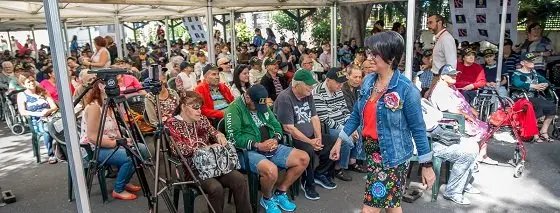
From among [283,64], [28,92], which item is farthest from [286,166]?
[28,92]

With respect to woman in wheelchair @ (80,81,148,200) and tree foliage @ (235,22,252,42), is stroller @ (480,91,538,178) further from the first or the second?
tree foliage @ (235,22,252,42)

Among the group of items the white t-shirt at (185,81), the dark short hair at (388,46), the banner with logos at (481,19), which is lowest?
the white t-shirt at (185,81)

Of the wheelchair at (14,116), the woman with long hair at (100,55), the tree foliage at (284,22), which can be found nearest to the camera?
the woman with long hair at (100,55)

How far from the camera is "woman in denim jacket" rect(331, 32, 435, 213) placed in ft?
7.32

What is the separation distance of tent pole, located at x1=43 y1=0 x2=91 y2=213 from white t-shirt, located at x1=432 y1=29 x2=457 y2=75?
442cm

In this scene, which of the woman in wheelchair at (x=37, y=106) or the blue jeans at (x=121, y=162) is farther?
the woman in wheelchair at (x=37, y=106)

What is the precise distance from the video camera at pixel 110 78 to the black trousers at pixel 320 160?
6.51ft

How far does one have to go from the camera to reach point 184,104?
3252mm

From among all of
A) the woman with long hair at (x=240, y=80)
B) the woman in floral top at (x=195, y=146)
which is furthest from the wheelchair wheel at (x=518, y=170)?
the woman with long hair at (x=240, y=80)

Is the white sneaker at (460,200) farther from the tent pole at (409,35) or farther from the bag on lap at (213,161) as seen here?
the bag on lap at (213,161)

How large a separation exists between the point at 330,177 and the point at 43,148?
4.27 m

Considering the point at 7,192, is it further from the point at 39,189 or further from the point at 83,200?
the point at 83,200

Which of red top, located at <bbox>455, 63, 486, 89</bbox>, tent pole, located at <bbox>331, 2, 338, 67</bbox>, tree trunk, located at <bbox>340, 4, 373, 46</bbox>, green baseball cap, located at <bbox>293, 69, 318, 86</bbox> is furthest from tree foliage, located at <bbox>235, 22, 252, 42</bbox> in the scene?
green baseball cap, located at <bbox>293, 69, 318, 86</bbox>

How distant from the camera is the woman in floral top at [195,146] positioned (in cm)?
315
